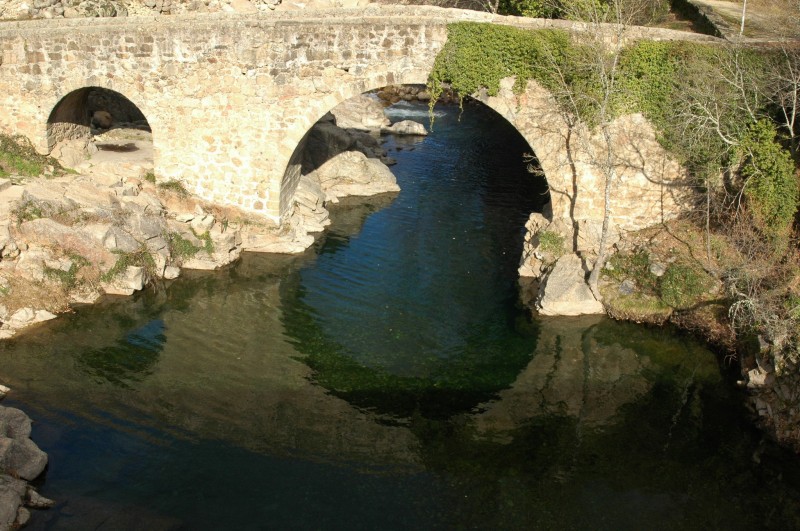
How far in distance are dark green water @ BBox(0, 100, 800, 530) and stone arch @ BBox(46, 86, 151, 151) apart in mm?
6862

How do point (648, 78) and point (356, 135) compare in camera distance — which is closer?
point (648, 78)

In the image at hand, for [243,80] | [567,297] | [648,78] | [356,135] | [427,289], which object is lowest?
[427,289]

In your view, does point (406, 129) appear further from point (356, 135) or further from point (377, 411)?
point (377, 411)

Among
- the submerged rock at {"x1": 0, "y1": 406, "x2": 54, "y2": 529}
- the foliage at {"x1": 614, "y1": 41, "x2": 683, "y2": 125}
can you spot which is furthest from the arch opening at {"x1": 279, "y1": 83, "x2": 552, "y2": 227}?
the submerged rock at {"x1": 0, "y1": 406, "x2": 54, "y2": 529}

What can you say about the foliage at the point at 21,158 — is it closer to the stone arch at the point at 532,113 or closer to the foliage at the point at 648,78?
the stone arch at the point at 532,113

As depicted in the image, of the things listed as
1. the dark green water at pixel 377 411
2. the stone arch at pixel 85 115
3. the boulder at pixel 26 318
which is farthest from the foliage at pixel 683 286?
the stone arch at pixel 85 115

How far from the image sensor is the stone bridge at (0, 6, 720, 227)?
63.8 ft

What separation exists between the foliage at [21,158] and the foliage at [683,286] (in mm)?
17467

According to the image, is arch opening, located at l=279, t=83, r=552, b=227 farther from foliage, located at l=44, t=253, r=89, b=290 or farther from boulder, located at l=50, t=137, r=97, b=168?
boulder, located at l=50, t=137, r=97, b=168

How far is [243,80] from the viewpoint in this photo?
20.4m

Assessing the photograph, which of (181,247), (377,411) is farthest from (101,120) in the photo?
(377,411)

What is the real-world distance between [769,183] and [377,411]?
35.3ft

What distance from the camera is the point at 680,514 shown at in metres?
12.7

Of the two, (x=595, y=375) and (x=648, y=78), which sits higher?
(x=648, y=78)
